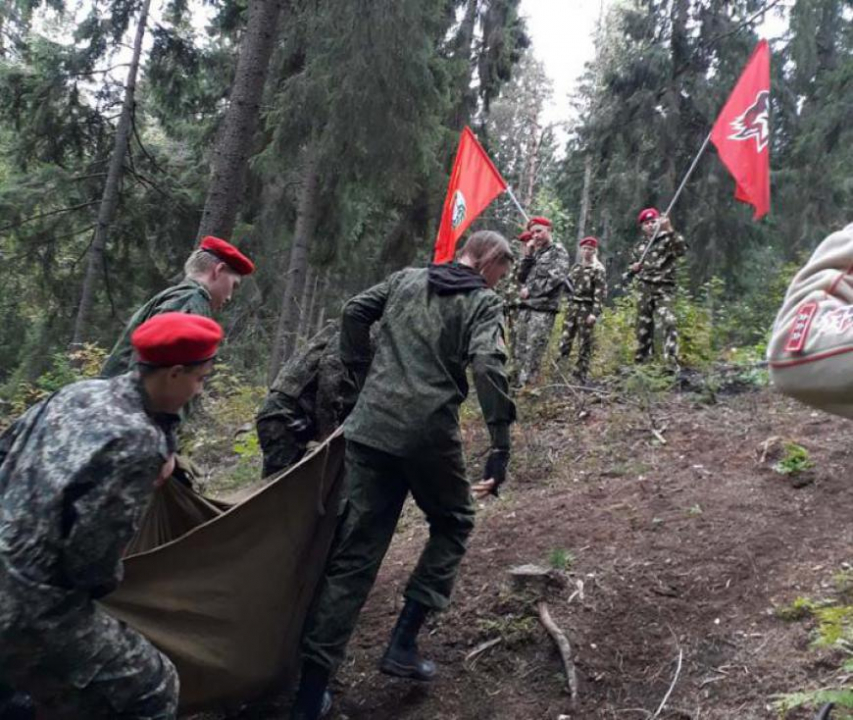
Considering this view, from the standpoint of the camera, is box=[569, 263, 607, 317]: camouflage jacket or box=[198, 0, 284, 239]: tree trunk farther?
box=[569, 263, 607, 317]: camouflage jacket

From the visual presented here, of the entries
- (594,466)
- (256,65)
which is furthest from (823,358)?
(256,65)

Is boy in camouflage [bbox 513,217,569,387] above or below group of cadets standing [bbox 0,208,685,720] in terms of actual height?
→ above

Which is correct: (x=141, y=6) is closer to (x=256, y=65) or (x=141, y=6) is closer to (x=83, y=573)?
(x=256, y=65)

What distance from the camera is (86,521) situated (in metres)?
2.35

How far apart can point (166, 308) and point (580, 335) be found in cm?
737

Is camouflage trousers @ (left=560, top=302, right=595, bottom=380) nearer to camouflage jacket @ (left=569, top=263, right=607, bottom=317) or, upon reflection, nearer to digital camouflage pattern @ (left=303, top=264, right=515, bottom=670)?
camouflage jacket @ (left=569, top=263, right=607, bottom=317)

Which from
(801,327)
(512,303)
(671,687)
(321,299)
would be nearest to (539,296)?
(512,303)

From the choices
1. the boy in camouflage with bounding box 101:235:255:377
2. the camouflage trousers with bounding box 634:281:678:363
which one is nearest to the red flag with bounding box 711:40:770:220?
the camouflage trousers with bounding box 634:281:678:363

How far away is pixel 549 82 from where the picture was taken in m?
49.6

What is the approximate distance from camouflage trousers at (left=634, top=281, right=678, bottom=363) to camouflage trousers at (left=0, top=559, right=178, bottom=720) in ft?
27.8

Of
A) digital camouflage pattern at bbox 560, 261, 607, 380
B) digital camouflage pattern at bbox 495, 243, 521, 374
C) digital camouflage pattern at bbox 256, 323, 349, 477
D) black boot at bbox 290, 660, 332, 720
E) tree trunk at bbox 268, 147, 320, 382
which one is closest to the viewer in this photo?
black boot at bbox 290, 660, 332, 720

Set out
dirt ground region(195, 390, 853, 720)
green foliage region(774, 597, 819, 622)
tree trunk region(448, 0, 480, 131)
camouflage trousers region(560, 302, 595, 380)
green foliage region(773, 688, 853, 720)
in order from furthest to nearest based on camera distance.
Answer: tree trunk region(448, 0, 480, 131), camouflage trousers region(560, 302, 595, 380), green foliage region(774, 597, 819, 622), dirt ground region(195, 390, 853, 720), green foliage region(773, 688, 853, 720)

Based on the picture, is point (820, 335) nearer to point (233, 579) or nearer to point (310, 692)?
point (233, 579)

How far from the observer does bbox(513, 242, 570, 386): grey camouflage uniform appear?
31.7ft
